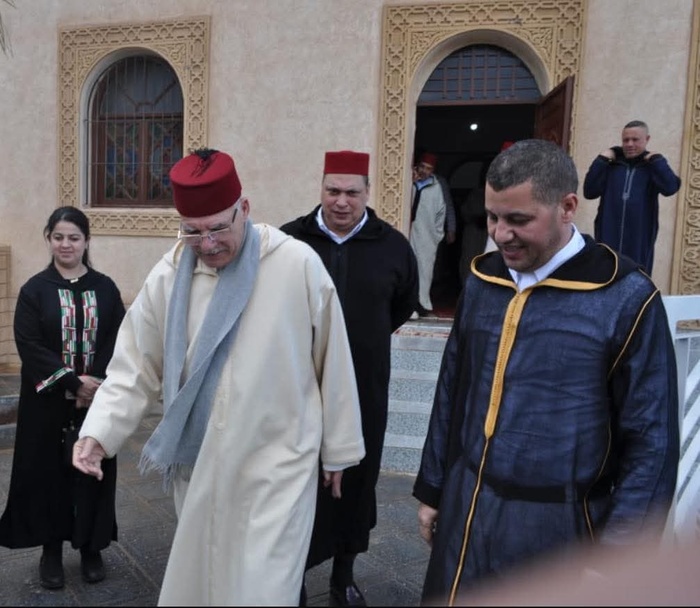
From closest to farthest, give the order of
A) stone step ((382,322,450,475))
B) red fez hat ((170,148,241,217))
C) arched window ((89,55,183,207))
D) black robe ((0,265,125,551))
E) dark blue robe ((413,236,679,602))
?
dark blue robe ((413,236,679,602)) → red fez hat ((170,148,241,217)) → black robe ((0,265,125,551)) → stone step ((382,322,450,475)) → arched window ((89,55,183,207))

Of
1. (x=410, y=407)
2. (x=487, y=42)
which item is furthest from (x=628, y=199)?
(x=410, y=407)

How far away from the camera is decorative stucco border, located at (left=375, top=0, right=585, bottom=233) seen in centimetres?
665

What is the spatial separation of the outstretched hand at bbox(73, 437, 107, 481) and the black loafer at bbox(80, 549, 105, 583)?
4.36 feet

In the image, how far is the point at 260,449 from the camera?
222 centimetres

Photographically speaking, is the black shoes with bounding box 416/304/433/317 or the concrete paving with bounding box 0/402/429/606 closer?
the concrete paving with bounding box 0/402/429/606

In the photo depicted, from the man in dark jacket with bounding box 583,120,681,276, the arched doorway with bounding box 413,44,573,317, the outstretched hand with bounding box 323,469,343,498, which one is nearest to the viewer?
the outstretched hand with bounding box 323,469,343,498

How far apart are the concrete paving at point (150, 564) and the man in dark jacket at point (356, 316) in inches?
10.5

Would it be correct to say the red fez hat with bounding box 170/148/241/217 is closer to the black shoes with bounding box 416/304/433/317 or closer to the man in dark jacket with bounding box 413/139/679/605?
the man in dark jacket with bounding box 413/139/679/605

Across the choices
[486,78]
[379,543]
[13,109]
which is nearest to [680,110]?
[486,78]

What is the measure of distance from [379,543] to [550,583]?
3.33 metres

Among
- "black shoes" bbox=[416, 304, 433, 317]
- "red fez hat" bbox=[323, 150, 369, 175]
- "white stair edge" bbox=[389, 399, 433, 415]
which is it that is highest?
"red fez hat" bbox=[323, 150, 369, 175]

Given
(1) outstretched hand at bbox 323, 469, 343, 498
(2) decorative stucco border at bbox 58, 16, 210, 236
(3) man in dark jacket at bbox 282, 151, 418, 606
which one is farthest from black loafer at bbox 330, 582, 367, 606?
(2) decorative stucco border at bbox 58, 16, 210, 236

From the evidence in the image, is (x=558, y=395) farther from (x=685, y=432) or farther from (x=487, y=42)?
(x=487, y=42)

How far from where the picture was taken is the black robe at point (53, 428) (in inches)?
128
